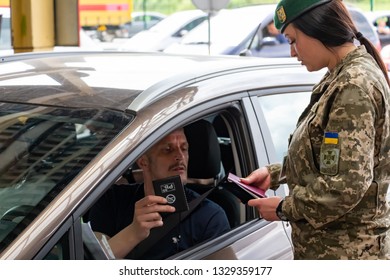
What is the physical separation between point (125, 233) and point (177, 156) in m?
0.41

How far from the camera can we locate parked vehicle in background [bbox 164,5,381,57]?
537 inches

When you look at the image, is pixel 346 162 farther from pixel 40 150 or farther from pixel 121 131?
pixel 40 150

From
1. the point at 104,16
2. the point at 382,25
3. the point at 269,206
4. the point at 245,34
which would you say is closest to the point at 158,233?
the point at 269,206

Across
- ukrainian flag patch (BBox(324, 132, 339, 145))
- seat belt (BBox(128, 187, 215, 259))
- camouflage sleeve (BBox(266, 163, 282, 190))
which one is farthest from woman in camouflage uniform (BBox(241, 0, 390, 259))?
seat belt (BBox(128, 187, 215, 259))

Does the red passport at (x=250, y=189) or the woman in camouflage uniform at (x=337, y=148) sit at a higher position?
the woman in camouflage uniform at (x=337, y=148)

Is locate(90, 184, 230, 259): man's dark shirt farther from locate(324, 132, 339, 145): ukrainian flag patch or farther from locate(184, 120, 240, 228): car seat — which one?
locate(324, 132, 339, 145): ukrainian flag patch

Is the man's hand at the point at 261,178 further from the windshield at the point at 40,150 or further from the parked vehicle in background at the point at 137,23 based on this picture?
the parked vehicle in background at the point at 137,23

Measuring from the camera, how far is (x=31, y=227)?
2.10 metres

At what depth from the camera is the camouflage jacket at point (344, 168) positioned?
7.50 feet

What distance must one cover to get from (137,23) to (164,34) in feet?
22.6

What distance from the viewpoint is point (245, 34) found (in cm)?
1370

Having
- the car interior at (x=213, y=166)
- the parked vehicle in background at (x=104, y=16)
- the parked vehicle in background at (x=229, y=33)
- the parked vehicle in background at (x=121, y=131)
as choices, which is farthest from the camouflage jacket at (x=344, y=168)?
the parked vehicle in background at (x=104, y=16)

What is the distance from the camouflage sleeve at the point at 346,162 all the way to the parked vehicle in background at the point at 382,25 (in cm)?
1477
